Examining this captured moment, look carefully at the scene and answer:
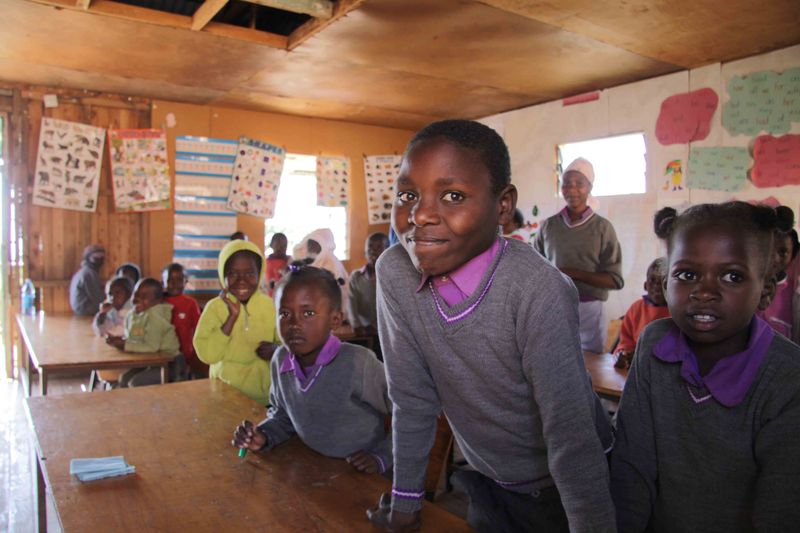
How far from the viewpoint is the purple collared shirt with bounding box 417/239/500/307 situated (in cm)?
102

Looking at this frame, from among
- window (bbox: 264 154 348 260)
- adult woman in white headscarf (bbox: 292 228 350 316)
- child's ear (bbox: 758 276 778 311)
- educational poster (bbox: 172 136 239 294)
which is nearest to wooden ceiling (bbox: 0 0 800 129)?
educational poster (bbox: 172 136 239 294)

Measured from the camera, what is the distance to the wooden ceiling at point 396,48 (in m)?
3.65

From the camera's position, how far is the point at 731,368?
1061 millimetres

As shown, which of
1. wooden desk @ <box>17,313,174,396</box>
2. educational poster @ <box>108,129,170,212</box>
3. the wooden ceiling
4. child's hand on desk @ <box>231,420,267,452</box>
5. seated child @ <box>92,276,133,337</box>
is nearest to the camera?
child's hand on desk @ <box>231,420,267,452</box>

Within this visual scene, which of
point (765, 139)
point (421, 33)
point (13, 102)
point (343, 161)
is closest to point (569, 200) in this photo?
point (421, 33)

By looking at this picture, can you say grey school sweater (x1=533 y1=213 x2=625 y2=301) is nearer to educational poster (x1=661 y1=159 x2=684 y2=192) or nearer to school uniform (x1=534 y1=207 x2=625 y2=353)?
school uniform (x1=534 y1=207 x2=625 y2=353)

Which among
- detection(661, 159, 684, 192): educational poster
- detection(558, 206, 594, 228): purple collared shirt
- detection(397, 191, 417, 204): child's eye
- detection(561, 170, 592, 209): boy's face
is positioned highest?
detection(661, 159, 684, 192): educational poster

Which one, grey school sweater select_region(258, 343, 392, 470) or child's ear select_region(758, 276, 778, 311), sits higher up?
child's ear select_region(758, 276, 778, 311)

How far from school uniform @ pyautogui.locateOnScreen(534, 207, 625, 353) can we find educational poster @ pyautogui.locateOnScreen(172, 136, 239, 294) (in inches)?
168

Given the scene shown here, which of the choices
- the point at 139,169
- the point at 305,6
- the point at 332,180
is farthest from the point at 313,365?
the point at 332,180

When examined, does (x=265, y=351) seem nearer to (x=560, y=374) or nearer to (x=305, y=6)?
(x=560, y=374)

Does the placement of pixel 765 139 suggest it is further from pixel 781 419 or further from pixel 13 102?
pixel 13 102

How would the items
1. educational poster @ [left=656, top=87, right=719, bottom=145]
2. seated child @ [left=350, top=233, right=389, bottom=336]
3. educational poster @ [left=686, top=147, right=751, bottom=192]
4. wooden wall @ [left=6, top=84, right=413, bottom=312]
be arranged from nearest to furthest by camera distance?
educational poster @ [left=686, top=147, right=751, bottom=192]
educational poster @ [left=656, top=87, right=719, bottom=145]
seated child @ [left=350, top=233, right=389, bottom=336]
wooden wall @ [left=6, top=84, right=413, bottom=312]

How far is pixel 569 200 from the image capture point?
136 inches
